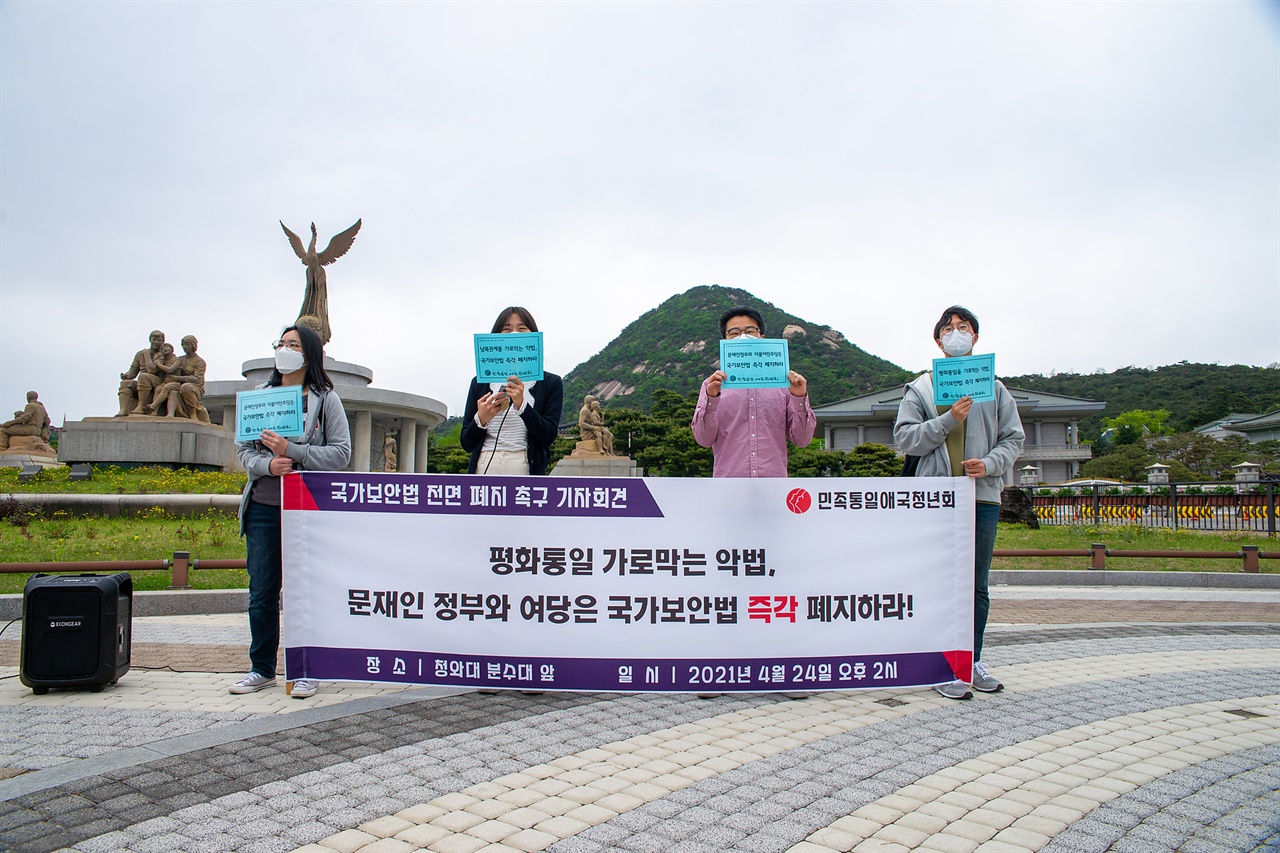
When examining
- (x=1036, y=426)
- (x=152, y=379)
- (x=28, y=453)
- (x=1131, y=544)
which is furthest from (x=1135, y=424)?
(x=28, y=453)

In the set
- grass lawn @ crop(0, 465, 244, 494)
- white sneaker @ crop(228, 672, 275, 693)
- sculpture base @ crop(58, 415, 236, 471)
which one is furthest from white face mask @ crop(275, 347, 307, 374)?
sculpture base @ crop(58, 415, 236, 471)

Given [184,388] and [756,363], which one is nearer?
[756,363]

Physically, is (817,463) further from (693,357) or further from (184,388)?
(693,357)

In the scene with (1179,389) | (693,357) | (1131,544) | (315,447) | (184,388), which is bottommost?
(1131,544)

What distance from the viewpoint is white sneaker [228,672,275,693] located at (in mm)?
4273

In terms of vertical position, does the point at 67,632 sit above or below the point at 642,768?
above

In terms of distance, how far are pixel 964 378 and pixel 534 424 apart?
2.26 m

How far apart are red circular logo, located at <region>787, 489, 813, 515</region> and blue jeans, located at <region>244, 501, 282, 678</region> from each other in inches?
105

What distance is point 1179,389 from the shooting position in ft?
253

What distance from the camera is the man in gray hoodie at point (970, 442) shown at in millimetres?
4289

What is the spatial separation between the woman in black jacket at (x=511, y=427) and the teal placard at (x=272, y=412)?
85 centimetres

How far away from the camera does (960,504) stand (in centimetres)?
420

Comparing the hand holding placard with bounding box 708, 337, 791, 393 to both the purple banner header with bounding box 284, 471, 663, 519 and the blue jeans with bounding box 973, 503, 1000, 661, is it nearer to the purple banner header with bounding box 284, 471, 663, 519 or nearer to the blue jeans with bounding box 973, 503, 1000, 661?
the purple banner header with bounding box 284, 471, 663, 519

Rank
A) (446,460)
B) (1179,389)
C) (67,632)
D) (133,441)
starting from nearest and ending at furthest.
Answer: (67,632), (133,441), (446,460), (1179,389)
